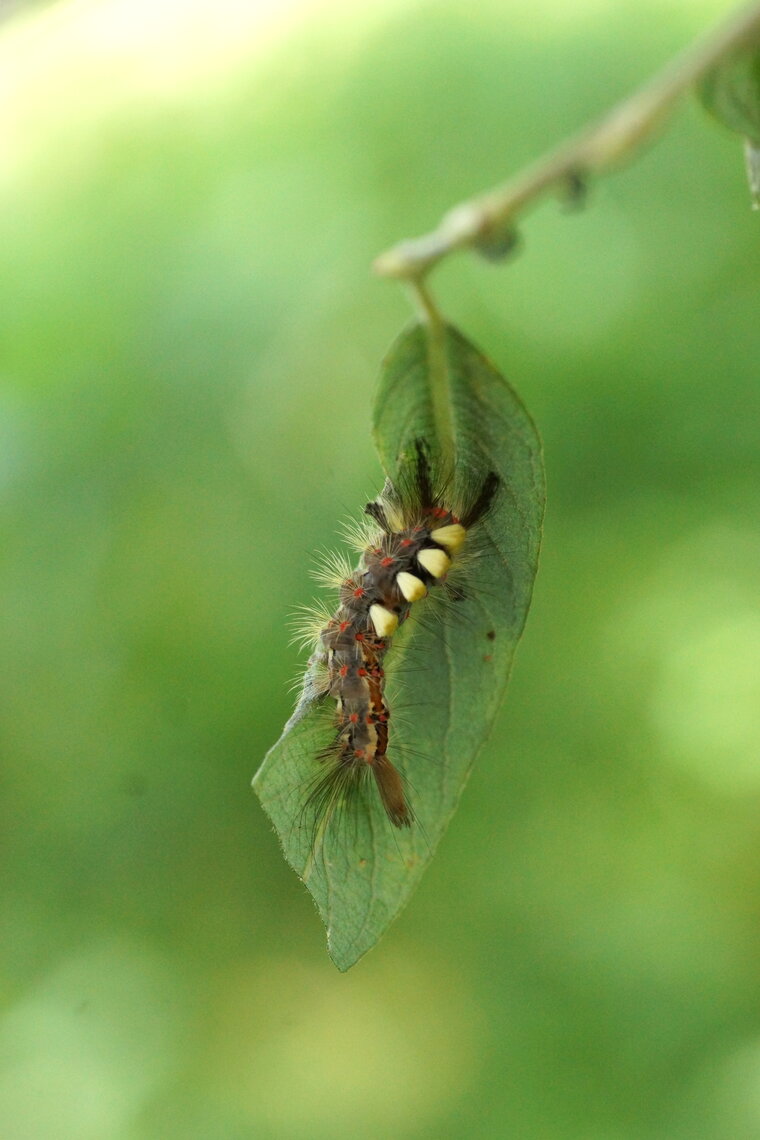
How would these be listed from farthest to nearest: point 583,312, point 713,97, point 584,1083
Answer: point 583,312, point 584,1083, point 713,97

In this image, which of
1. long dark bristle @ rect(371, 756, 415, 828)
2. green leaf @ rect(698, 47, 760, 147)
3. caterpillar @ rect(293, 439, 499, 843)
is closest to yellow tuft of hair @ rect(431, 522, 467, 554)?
caterpillar @ rect(293, 439, 499, 843)

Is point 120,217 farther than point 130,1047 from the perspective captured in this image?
Yes

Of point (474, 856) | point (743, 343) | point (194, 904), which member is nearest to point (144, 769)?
point (194, 904)

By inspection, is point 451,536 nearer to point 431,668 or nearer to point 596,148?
point 431,668

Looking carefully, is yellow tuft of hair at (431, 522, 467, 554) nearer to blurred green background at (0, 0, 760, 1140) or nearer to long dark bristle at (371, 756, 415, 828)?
long dark bristle at (371, 756, 415, 828)

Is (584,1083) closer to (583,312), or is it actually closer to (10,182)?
(583,312)

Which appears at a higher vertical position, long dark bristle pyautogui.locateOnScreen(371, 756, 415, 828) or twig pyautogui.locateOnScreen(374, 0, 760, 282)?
twig pyautogui.locateOnScreen(374, 0, 760, 282)

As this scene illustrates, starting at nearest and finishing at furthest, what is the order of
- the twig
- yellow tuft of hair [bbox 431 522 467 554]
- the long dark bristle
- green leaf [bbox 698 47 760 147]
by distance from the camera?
1. the twig
2. green leaf [bbox 698 47 760 147]
3. the long dark bristle
4. yellow tuft of hair [bbox 431 522 467 554]

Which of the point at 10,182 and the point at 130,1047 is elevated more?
the point at 10,182
